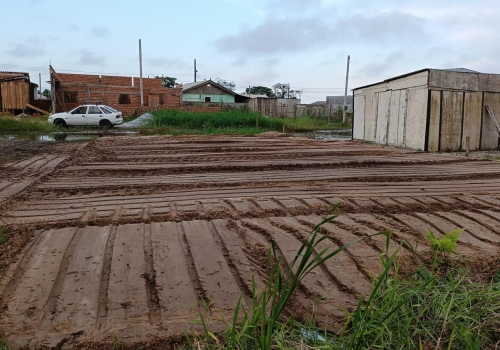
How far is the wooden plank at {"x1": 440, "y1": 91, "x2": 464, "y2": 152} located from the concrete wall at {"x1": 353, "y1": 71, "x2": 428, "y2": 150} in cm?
65

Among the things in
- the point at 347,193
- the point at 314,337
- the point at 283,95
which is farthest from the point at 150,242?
the point at 283,95

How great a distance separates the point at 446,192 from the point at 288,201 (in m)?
1.98

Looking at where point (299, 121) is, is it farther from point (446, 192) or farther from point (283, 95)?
point (283, 95)

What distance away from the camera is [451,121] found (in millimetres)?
12211

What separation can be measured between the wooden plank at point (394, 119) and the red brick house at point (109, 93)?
60.4ft

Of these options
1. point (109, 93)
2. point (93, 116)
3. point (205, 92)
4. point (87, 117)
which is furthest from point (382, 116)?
point (205, 92)

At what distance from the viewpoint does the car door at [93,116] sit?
21.5m

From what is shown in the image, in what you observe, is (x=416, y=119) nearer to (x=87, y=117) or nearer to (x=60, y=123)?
(x=87, y=117)

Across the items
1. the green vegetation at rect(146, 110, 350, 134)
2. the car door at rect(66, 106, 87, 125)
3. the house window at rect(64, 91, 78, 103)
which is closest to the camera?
the green vegetation at rect(146, 110, 350, 134)

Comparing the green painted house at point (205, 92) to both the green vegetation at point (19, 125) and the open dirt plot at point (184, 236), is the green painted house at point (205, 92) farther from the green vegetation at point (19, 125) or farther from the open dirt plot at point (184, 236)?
the open dirt plot at point (184, 236)

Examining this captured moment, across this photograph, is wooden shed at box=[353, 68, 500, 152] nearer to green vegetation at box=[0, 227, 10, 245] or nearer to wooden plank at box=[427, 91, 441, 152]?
wooden plank at box=[427, 91, 441, 152]

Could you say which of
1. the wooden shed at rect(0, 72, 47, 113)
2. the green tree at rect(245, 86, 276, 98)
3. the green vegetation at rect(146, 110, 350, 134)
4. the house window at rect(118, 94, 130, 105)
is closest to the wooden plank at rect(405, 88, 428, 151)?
the green vegetation at rect(146, 110, 350, 134)

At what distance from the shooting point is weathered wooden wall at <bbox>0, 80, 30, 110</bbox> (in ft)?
87.1

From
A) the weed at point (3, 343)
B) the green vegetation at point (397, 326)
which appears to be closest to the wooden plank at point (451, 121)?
the green vegetation at point (397, 326)
